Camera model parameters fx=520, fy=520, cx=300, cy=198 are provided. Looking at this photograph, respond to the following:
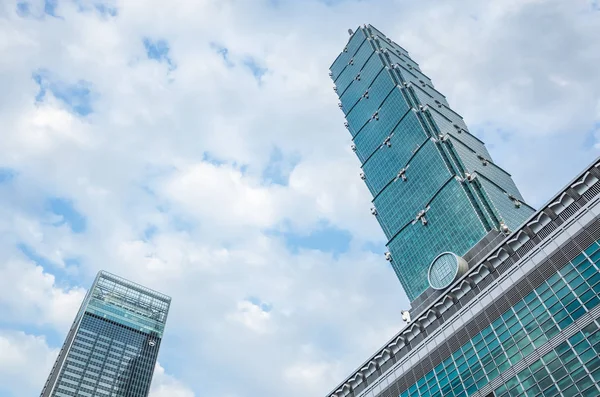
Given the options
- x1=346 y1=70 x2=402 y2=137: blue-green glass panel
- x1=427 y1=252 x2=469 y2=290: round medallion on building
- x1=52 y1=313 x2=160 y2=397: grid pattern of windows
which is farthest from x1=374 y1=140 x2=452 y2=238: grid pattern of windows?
x1=52 y1=313 x2=160 y2=397: grid pattern of windows

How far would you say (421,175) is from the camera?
151 metres

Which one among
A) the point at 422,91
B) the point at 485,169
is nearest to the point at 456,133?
the point at 485,169

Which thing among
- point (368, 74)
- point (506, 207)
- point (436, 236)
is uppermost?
point (368, 74)

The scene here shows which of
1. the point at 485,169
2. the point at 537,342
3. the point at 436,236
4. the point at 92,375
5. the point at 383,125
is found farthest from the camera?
the point at 92,375

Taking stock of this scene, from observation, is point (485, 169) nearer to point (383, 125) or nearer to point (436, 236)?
point (436, 236)

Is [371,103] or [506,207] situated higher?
[371,103]

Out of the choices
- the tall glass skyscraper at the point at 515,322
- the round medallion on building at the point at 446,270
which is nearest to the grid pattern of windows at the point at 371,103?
the tall glass skyscraper at the point at 515,322

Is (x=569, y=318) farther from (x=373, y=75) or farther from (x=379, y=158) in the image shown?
(x=373, y=75)

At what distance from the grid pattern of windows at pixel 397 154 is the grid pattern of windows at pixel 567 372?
110 metres

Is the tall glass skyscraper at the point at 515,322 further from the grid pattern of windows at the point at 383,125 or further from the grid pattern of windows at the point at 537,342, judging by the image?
the grid pattern of windows at the point at 383,125

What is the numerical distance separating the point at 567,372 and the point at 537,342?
14.0 ft

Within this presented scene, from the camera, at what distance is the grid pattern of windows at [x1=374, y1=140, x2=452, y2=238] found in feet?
477

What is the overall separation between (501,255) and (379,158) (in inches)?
4425

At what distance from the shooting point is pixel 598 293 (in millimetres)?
46344
